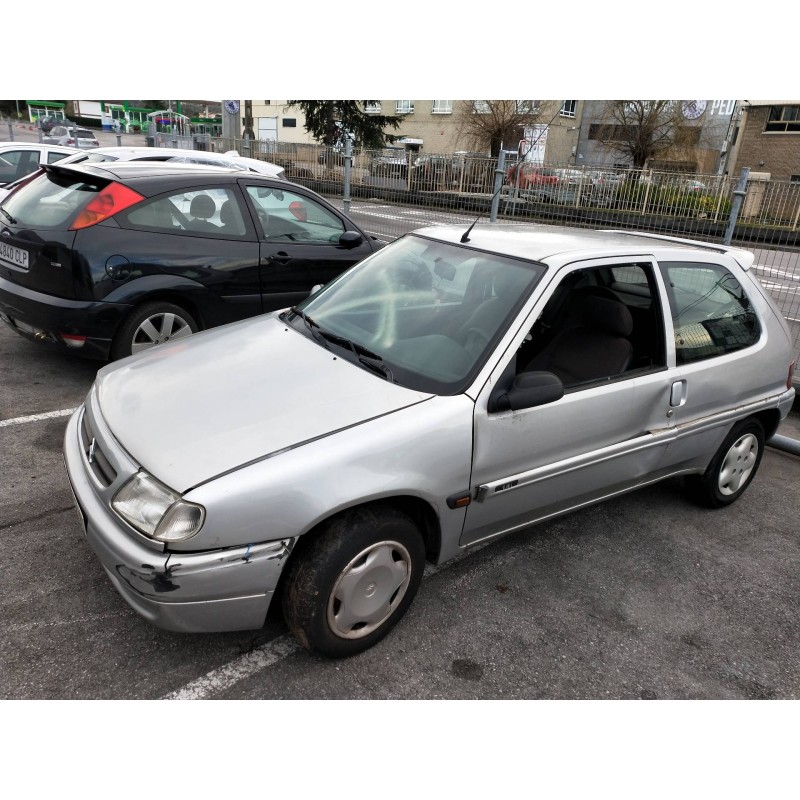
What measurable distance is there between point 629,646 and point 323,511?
1.53m

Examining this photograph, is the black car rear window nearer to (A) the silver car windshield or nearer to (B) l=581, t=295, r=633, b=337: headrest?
(A) the silver car windshield

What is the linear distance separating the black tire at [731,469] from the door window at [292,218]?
361 centimetres

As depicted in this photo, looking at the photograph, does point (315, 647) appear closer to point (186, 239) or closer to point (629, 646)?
point (629, 646)

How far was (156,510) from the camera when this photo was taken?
86.6 inches

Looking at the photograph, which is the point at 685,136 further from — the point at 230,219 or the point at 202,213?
the point at 202,213

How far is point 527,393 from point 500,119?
114ft

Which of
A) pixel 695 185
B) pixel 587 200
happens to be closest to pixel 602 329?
pixel 695 185

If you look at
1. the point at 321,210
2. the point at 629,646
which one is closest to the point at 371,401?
the point at 629,646

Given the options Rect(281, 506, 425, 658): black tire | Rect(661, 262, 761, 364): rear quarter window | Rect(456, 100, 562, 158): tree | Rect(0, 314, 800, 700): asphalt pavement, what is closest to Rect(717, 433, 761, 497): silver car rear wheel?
Rect(0, 314, 800, 700): asphalt pavement

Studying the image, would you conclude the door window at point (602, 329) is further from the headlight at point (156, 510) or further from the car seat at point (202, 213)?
the car seat at point (202, 213)

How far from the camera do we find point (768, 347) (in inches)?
153

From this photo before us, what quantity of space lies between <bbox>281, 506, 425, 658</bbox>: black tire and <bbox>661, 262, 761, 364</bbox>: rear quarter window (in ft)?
6.06

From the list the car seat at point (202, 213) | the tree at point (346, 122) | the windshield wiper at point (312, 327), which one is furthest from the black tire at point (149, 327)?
the tree at point (346, 122)

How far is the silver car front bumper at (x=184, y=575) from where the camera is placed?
216 cm
